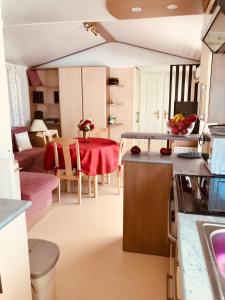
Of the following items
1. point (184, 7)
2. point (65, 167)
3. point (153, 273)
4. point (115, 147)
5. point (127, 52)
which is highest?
point (127, 52)

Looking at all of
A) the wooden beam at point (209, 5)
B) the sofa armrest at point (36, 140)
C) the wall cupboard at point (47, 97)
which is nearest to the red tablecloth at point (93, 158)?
the sofa armrest at point (36, 140)

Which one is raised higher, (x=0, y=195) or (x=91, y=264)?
(x=0, y=195)

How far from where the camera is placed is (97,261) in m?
2.21

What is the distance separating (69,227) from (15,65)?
389 centimetres

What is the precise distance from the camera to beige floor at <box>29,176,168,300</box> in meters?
1.85

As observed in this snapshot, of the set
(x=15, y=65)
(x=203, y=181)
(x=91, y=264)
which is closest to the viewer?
(x=203, y=181)

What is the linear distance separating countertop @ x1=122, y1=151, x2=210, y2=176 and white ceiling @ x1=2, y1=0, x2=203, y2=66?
4.38 feet

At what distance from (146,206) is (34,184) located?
1.36 meters

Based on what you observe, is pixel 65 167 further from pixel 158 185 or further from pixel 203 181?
pixel 203 181

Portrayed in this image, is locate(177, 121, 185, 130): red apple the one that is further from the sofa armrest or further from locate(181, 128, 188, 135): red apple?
the sofa armrest

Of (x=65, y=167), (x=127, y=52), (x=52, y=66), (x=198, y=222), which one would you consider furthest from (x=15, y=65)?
(x=198, y=222)

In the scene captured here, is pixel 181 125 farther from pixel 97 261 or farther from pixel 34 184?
pixel 34 184

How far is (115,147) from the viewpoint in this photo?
371 centimetres

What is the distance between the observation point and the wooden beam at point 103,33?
4.04m
